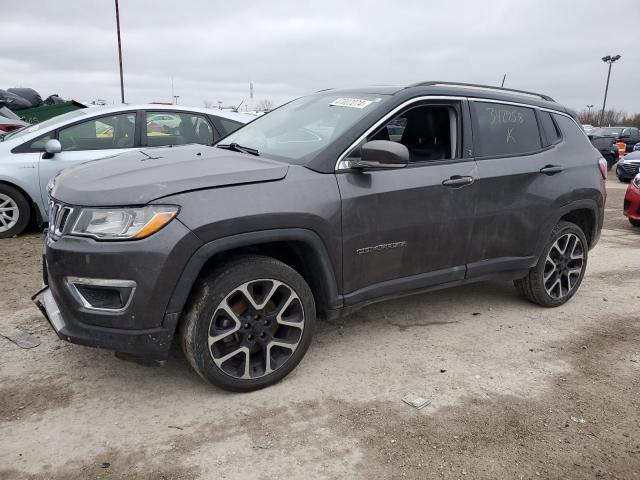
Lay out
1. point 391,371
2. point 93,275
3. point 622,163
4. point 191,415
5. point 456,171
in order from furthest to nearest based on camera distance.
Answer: point 622,163 → point 456,171 → point 391,371 → point 191,415 → point 93,275

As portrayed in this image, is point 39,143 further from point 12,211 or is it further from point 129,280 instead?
point 129,280

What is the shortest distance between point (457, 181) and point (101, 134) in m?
4.60

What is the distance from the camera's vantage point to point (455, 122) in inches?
148

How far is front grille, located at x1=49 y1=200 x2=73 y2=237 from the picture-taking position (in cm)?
271

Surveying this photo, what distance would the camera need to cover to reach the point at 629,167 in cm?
1450

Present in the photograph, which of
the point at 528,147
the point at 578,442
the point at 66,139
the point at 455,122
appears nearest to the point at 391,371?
the point at 578,442

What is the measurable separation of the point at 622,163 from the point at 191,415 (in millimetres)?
15476

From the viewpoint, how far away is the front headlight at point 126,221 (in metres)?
2.58

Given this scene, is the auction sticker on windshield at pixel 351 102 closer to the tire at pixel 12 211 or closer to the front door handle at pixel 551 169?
the front door handle at pixel 551 169

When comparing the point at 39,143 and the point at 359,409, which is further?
the point at 39,143

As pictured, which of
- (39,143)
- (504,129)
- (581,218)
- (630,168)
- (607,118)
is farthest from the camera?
(607,118)

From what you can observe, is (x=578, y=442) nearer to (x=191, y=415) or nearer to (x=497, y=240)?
(x=497, y=240)

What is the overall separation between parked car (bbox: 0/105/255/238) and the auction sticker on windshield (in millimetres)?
3164

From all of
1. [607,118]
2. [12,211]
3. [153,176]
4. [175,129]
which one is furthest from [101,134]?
[607,118]
